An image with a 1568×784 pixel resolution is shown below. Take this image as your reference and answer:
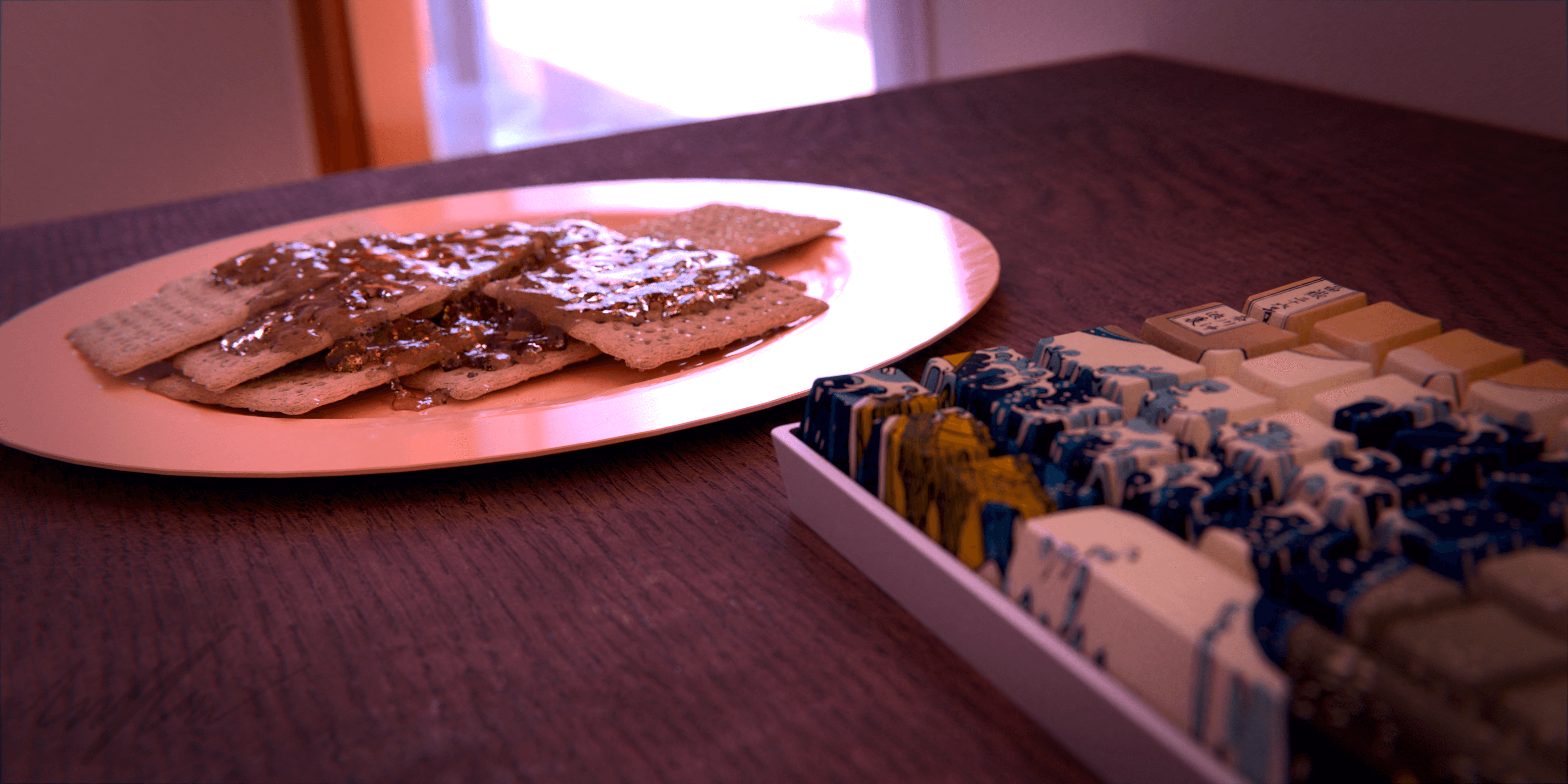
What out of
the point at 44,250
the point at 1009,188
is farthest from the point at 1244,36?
the point at 44,250

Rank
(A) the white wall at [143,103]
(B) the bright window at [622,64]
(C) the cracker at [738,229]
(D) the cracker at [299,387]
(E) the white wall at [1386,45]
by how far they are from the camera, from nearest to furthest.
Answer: (D) the cracker at [299,387]
(C) the cracker at [738,229]
(E) the white wall at [1386,45]
(A) the white wall at [143,103]
(B) the bright window at [622,64]

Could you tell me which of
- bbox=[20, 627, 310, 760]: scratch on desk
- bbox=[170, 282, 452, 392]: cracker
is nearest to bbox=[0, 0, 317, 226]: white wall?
bbox=[170, 282, 452, 392]: cracker

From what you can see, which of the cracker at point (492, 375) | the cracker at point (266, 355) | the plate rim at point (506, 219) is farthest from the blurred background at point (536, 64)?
the cracker at point (266, 355)

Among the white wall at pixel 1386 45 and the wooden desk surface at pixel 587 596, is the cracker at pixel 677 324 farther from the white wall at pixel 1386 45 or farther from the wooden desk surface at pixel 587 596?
the white wall at pixel 1386 45

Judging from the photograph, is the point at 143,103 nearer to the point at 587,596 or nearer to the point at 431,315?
the point at 431,315

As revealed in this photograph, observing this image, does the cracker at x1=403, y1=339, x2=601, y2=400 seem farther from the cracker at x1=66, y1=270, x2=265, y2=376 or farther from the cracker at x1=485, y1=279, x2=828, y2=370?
the cracker at x1=66, y1=270, x2=265, y2=376

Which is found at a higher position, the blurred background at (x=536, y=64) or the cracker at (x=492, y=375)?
the blurred background at (x=536, y=64)

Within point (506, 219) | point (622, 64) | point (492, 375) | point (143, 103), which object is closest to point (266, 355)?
point (492, 375)

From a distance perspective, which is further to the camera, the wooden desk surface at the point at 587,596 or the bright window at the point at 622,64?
the bright window at the point at 622,64
